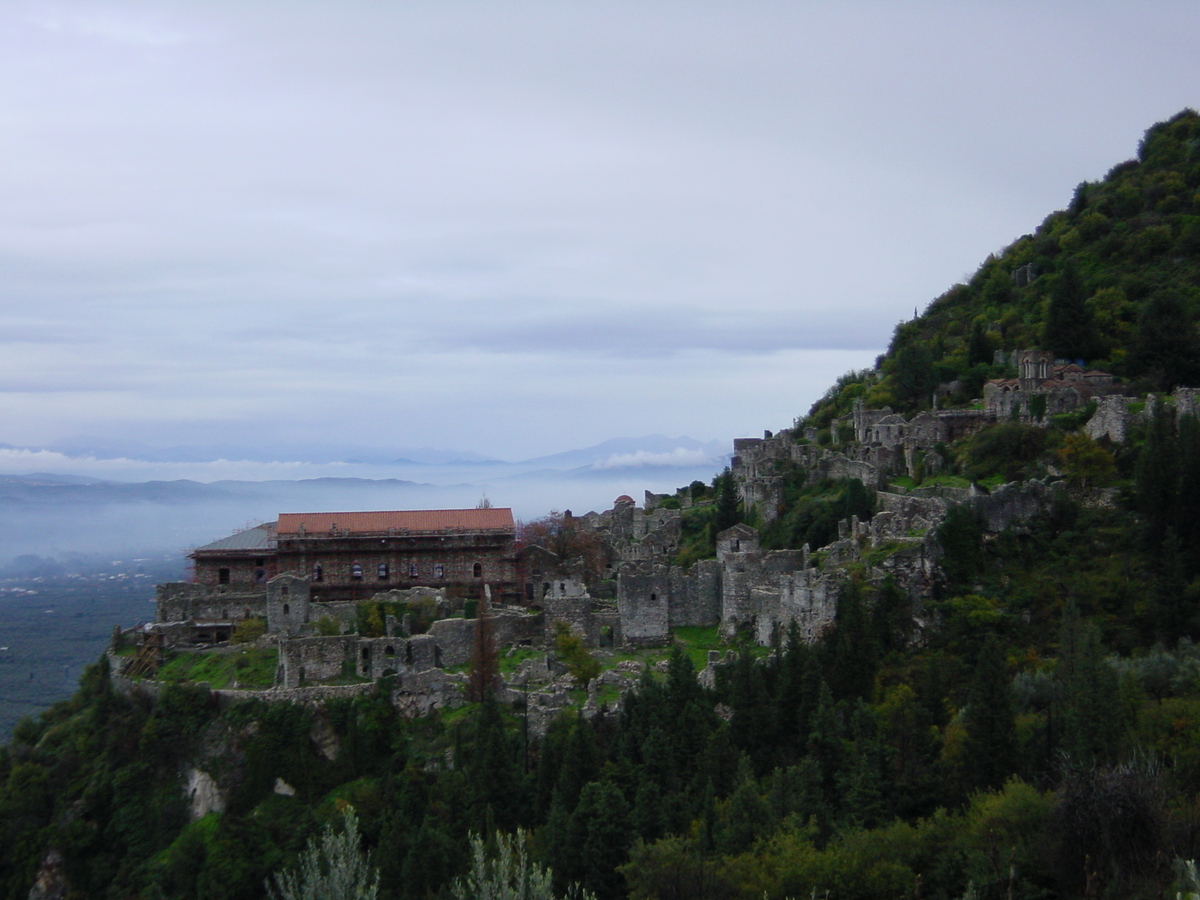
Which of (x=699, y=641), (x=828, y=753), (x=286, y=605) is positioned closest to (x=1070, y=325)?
(x=699, y=641)

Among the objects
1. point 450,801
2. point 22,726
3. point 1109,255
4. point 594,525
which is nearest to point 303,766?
point 450,801

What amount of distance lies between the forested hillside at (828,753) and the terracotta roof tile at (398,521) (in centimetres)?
1083

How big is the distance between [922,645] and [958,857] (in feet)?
48.2

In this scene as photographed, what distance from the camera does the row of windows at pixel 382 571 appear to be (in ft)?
172

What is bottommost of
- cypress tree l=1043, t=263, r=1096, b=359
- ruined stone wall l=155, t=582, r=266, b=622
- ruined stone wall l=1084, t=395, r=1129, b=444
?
ruined stone wall l=155, t=582, r=266, b=622

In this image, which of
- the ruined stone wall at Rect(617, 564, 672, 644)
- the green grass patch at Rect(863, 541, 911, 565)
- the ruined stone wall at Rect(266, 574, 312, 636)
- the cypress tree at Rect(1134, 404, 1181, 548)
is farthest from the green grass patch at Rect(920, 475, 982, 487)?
the ruined stone wall at Rect(266, 574, 312, 636)

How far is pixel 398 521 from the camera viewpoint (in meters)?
53.9

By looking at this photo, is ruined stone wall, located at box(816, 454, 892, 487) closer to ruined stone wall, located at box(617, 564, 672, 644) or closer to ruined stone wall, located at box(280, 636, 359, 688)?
ruined stone wall, located at box(617, 564, 672, 644)

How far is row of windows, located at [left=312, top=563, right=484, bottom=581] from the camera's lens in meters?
52.3

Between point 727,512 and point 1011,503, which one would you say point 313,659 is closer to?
point 727,512

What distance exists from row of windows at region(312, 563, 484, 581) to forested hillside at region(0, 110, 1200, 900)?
10.3 meters

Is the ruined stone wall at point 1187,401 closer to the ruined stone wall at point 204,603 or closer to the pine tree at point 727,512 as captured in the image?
the pine tree at point 727,512

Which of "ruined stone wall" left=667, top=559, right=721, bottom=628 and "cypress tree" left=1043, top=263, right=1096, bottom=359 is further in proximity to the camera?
"cypress tree" left=1043, top=263, right=1096, bottom=359

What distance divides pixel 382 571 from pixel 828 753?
26.7 m
